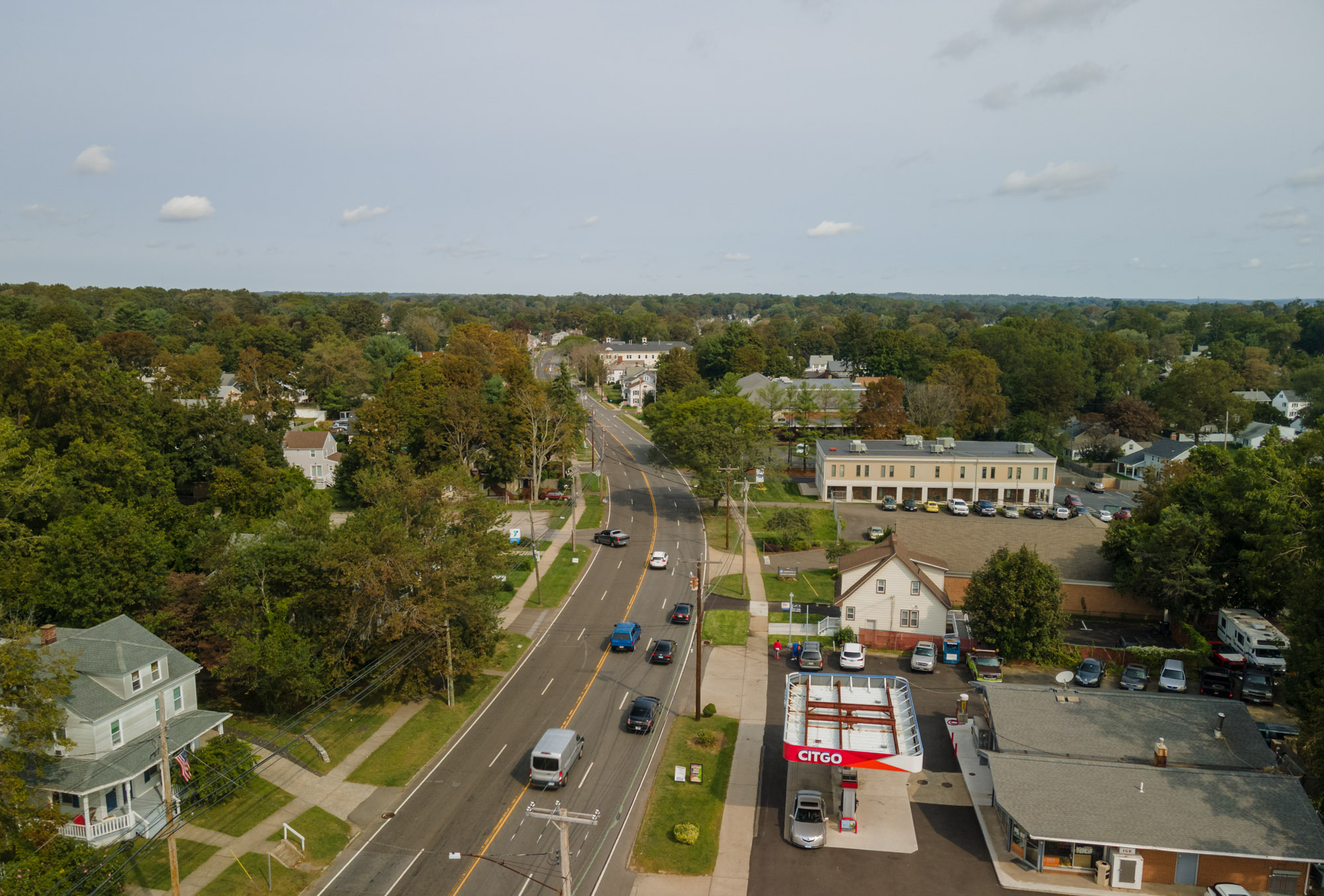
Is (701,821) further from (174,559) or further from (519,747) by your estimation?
(174,559)

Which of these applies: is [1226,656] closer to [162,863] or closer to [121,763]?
[162,863]

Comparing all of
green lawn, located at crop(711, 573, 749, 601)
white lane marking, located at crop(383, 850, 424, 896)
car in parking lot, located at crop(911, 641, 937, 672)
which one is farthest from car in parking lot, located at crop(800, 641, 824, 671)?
white lane marking, located at crop(383, 850, 424, 896)

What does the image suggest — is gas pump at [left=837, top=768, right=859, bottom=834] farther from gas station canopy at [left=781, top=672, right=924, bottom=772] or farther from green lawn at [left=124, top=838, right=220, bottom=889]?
green lawn at [left=124, top=838, right=220, bottom=889]

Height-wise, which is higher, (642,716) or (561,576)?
(642,716)

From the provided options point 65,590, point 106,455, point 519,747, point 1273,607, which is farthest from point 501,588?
point 1273,607

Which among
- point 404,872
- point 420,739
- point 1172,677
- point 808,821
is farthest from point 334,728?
point 1172,677

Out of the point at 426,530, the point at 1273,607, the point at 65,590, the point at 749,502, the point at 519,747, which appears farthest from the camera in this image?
the point at 749,502
